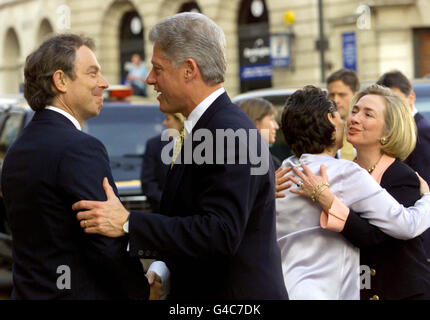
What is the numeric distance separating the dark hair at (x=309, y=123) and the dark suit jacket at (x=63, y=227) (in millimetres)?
1142

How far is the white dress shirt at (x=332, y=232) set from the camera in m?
3.63

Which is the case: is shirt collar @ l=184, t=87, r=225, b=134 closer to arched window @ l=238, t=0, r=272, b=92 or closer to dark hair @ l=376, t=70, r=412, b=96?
dark hair @ l=376, t=70, r=412, b=96

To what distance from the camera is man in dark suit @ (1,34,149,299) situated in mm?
2951

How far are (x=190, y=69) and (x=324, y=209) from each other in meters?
1.05

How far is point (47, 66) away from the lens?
3.20 meters

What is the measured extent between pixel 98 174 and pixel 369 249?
1.54 m

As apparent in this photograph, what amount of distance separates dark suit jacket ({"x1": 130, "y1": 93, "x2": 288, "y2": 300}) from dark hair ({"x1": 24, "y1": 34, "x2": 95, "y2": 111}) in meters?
0.61

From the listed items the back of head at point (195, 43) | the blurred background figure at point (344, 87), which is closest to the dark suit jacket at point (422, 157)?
the blurred background figure at point (344, 87)

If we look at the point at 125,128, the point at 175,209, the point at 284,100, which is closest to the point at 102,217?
the point at 175,209

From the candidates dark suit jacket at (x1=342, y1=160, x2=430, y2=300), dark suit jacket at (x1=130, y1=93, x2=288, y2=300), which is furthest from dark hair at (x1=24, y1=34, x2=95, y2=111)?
dark suit jacket at (x1=342, y1=160, x2=430, y2=300)

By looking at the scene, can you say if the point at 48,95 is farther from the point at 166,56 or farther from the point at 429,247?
the point at 429,247

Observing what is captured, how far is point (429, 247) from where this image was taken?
4465mm

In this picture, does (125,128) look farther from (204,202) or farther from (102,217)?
(204,202)
